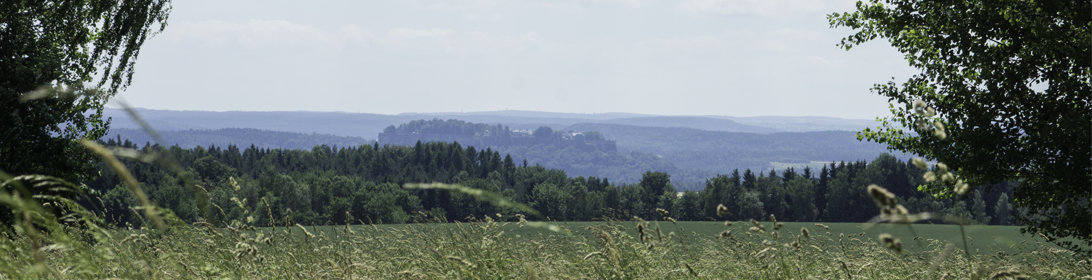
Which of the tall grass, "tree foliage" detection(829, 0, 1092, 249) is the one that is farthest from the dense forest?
the tall grass

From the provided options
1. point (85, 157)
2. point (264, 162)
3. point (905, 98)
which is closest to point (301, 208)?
point (264, 162)

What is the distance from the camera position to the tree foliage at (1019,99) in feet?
32.0

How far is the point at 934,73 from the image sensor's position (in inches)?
472

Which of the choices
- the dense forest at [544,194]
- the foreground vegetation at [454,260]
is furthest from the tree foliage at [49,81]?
the dense forest at [544,194]

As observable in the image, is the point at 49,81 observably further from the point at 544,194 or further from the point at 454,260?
the point at 544,194

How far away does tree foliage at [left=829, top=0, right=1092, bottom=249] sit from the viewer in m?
9.75

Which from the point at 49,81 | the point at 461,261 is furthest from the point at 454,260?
the point at 49,81

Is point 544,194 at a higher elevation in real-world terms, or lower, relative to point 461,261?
lower

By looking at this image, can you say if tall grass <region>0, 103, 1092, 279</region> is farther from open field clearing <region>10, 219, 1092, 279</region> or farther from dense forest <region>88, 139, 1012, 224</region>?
dense forest <region>88, 139, 1012, 224</region>

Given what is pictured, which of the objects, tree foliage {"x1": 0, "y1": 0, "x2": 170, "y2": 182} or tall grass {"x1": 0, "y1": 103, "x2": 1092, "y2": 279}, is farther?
tree foliage {"x1": 0, "y1": 0, "x2": 170, "y2": 182}

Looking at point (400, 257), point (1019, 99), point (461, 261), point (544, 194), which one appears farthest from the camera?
point (544, 194)

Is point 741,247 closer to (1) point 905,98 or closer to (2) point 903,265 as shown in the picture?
(2) point 903,265

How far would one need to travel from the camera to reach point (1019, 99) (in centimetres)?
1066

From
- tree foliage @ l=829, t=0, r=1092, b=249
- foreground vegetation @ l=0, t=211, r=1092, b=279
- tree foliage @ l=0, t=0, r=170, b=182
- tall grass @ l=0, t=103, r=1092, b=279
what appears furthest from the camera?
tree foliage @ l=0, t=0, r=170, b=182
